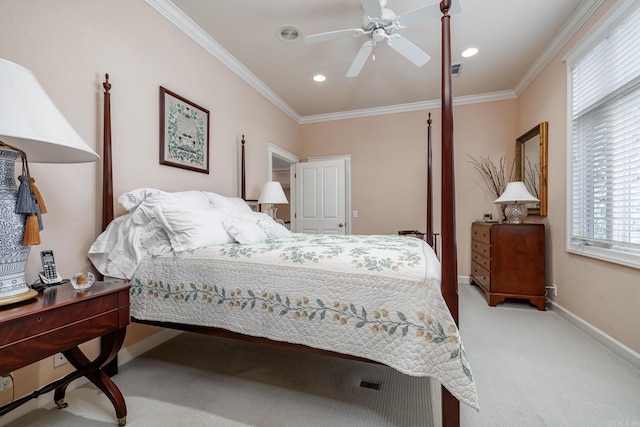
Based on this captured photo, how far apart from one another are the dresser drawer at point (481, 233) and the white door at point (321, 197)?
1.84 m

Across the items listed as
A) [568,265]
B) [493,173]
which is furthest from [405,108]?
[568,265]

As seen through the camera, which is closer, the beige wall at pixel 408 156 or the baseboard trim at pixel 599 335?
the baseboard trim at pixel 599 335

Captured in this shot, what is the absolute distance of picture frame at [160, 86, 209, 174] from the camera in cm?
225

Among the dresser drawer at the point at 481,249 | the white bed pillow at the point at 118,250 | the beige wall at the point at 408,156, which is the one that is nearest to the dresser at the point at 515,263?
the dresser drawer at the point at 481,249

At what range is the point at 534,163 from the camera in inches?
131

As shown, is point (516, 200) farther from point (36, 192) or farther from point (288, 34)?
point (36, 192)

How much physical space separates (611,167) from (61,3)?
3.90 m

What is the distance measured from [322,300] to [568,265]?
2.71 m

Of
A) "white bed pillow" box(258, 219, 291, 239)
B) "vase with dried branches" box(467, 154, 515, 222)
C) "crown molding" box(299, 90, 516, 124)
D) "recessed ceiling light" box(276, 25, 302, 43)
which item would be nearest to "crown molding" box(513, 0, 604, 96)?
"crown molding" box(299, 90, 516, 124)

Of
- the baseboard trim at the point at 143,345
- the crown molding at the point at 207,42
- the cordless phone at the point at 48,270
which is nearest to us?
the cordless phone at the point at 48,270

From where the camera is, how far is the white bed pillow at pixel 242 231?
1859 mm

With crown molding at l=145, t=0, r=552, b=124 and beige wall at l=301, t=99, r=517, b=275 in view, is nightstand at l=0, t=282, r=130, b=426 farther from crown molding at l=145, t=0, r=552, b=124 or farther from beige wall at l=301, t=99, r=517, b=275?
beige wall at l=301, t=99, r=517, b=275

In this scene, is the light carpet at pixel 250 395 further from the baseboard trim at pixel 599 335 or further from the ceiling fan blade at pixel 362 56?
the ceiling fan blade at pixel 362 56

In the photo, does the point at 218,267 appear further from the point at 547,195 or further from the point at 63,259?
the point at 547,195
